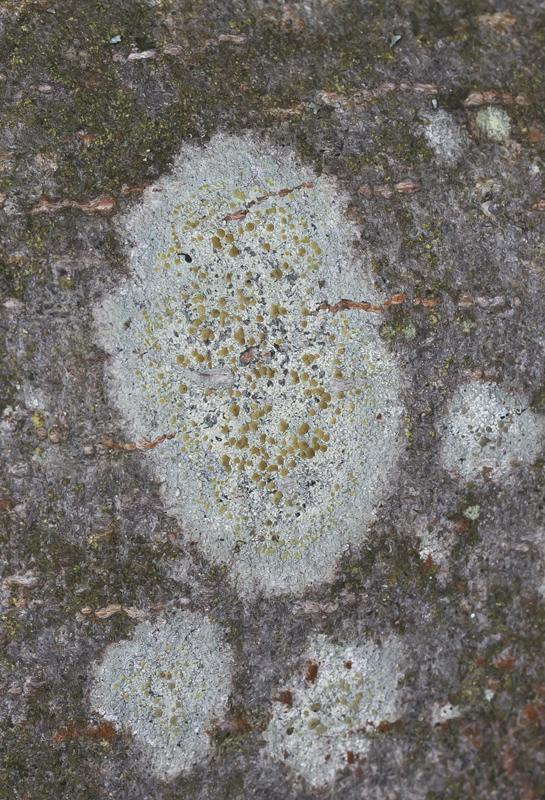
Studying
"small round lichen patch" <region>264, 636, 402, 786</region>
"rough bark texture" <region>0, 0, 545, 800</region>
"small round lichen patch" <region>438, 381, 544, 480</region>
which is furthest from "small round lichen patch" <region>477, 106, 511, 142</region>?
"small round lichen patch" <region>264, 636, 402, 786</region>

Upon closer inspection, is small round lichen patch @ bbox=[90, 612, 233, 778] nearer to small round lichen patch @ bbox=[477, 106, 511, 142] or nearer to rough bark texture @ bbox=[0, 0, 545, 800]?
rough bark texture @ bbox=[0, 0, 545, 800]

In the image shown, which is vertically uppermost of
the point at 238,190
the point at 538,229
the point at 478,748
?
the point at 238,190

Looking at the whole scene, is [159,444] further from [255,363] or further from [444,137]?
[444,137]

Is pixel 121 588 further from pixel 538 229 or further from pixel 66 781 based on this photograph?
pixel 538 229

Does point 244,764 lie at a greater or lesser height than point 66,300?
lesser

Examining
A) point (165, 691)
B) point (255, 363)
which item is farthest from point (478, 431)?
point (165, 691)

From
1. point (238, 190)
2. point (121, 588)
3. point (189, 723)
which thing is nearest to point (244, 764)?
point (189, 723)
